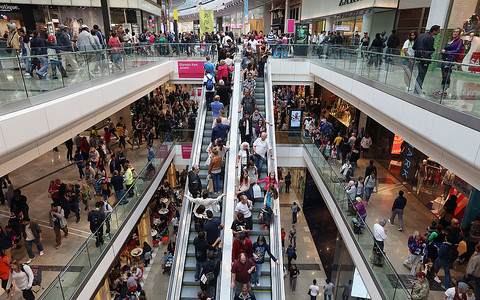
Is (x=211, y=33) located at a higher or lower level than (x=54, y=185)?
higher

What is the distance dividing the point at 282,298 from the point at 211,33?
58.7ft

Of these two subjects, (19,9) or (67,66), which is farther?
(19,9)

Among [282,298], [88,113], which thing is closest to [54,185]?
[88,113]

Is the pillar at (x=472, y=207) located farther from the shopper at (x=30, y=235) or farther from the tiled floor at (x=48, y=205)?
the shopper at (x=30, y=235)

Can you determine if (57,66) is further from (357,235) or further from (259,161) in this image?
(357,235)

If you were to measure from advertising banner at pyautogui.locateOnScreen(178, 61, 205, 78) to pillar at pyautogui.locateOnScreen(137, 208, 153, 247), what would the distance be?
796 cm

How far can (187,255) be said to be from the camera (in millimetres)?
7625

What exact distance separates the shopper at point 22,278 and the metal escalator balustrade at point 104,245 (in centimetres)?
70

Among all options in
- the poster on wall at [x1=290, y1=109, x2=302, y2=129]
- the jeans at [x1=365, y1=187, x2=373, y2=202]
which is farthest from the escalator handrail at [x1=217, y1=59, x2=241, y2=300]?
the poster on wall at [x1=290, y1=109, x2=302, y2=129]

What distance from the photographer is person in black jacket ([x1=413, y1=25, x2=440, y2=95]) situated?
675cm

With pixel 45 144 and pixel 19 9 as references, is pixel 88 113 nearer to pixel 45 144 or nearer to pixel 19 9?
pixel 45 144

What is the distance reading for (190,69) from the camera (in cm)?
1752

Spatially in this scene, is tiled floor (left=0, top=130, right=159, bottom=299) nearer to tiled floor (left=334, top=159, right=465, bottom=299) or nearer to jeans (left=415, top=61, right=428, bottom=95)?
tiled floor (left=334, top=159, right=465, bottom=299)

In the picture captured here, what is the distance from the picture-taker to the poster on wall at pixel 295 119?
56.4 feet
